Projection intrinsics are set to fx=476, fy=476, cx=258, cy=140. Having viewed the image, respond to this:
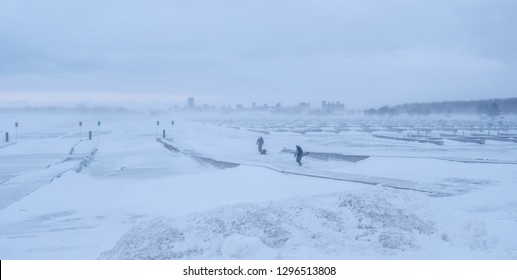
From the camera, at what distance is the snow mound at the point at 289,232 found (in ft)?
25.8

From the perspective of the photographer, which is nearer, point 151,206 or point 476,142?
point 151,206

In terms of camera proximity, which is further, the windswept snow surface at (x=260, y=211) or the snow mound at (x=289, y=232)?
the windswept snow surface at (x=260, y=211)

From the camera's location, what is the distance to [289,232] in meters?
8.70

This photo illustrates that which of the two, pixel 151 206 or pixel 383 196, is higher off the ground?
pixel 383 196

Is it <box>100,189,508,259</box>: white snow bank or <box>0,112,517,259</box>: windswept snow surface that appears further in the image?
<box>0,112,517,259</box>: windswept snow surface

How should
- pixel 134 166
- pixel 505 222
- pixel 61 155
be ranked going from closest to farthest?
pixel 505 222 < pixel 134 166 < pixel 61 155

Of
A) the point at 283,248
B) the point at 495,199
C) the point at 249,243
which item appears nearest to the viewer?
the point at 249,243

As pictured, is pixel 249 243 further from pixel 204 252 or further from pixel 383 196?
pixel 383 196

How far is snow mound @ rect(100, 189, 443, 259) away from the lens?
7.86 meters

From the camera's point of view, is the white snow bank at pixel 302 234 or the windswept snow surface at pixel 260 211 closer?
the white snow bank at pixel 302 234

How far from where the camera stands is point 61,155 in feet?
91.8

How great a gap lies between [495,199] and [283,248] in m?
8.45

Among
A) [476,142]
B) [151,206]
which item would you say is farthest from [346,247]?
[476,142]

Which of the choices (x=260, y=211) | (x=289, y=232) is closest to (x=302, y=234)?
(x=289, y=232)
